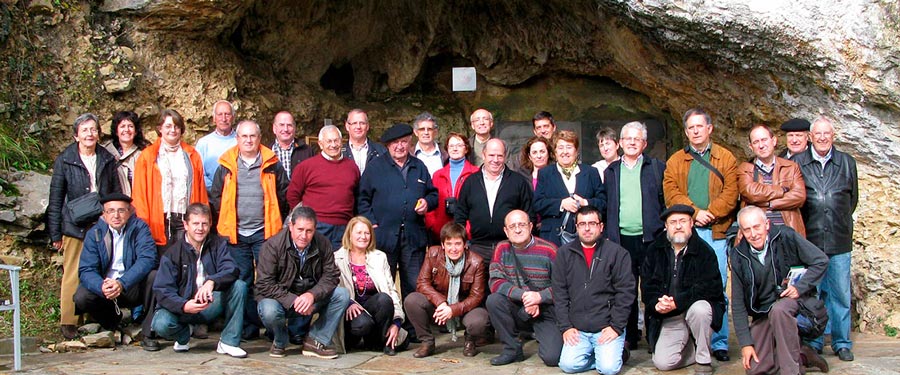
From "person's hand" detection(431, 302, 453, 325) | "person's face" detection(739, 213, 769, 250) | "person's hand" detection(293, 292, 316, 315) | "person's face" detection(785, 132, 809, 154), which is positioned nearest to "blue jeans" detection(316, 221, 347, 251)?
"person's hand" detection(293, 292, 316, 315)

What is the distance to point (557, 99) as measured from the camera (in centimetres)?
1079

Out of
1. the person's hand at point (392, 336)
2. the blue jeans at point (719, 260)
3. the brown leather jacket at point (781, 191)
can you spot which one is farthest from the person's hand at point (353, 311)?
the brown leather jacket at point (781, 191)

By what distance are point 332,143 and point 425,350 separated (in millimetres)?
1736

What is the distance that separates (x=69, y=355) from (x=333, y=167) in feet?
7.63

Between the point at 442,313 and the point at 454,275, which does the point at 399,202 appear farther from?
the point at 442,313

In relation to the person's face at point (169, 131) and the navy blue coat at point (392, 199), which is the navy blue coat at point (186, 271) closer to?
the person's face at point (169, 131)

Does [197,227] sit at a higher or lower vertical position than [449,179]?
lower

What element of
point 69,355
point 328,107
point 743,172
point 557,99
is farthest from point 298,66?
point 743,172

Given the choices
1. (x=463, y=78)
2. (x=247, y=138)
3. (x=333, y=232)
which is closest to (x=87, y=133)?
(x=247, y=138)

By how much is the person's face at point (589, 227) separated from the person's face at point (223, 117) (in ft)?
10.0

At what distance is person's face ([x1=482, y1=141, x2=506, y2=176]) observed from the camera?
21.9 feet

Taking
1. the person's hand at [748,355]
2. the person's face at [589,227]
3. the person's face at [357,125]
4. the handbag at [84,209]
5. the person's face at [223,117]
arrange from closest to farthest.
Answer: the person's hand at [748,355] → the person's face at [589,227] → the handbag at [84,209] → the person's face at [357,125] → the person's face at [223,117]

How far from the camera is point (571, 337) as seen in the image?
19.7ft

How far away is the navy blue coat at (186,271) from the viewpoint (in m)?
6.21
